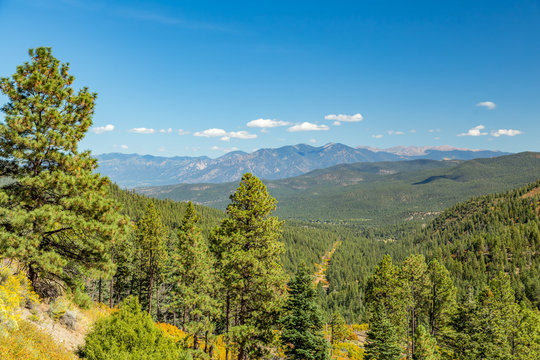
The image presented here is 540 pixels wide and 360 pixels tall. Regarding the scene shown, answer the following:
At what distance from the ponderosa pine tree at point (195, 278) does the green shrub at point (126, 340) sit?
417 inches

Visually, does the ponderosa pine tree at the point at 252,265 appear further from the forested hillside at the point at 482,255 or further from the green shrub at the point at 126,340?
the forested hillside at the point at 482,255

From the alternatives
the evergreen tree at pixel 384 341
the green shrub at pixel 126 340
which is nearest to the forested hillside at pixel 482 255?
the evergreen tree at pixel 384 341

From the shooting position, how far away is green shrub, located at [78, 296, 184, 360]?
10469mm

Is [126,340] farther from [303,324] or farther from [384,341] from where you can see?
[384,341]

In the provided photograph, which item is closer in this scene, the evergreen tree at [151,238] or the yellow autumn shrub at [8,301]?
the yellow autumn shrub at [8,301]

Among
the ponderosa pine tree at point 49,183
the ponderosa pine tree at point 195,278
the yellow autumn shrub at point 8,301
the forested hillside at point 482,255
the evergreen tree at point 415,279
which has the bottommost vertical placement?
the forested hillside at point 482,255

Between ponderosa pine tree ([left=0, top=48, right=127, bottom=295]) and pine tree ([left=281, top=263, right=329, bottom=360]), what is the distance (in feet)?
41.4

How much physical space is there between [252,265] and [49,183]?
38.4 ft

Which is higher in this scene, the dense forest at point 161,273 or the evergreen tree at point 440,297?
the dense forest at point 161,273

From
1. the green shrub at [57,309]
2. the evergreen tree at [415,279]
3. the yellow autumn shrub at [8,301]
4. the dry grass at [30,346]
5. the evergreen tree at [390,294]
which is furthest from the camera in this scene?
the evergreen tree at [415,279]

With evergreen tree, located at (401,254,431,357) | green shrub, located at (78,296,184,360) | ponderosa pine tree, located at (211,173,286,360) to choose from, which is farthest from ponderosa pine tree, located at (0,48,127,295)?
evergreen tree, located at (401,254,431,357)

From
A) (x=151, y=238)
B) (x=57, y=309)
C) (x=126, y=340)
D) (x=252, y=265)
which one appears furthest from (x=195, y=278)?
(x=126, y=340)

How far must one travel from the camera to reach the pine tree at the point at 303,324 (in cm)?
1953

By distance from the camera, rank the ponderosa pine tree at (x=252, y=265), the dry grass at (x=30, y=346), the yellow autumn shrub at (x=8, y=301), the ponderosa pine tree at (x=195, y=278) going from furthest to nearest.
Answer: the ponderosa pine tree at (x=195, y=278) < the ponderosa pine tree at (x=252, y=265) < the yellow autumn shrub at (x=8, y=301) < the dry grass at (x=30, y=346)
